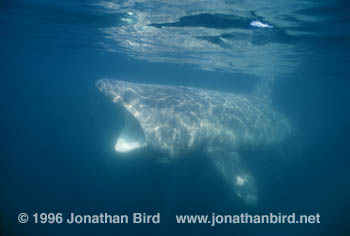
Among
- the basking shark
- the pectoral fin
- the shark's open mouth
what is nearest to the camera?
the basking shark

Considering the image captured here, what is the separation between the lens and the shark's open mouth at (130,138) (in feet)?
29.3

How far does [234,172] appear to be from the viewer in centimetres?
988

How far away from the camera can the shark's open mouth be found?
351 inches

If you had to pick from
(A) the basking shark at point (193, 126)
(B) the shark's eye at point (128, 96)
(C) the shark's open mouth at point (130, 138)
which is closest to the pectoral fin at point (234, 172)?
(A) the basking shark at point (193, 126)

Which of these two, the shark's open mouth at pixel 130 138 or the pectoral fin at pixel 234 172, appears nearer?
the shark's open mouth at pixel 130 138

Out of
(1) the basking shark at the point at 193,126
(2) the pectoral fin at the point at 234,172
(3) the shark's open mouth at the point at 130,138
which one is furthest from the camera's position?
(2) the pectoral fin at the point at 234,172

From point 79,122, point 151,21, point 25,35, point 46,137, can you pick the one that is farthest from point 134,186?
point 79,122

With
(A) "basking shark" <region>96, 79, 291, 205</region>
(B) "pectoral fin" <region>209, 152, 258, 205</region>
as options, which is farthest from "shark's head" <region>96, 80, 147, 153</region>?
(B) "pectoral fin" <region>209, 152, 258, 205</region>

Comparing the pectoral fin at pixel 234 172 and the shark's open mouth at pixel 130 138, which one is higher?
the shark's open mouth at pixel 130 138

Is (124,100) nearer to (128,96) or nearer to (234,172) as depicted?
(128,96)

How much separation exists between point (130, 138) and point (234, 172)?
470cm

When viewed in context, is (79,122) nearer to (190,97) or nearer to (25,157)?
(25,157)

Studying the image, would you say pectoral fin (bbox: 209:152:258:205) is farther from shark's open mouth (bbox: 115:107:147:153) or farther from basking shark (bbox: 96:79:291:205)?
shark's open mouth (bbox: 115:107:147:153)

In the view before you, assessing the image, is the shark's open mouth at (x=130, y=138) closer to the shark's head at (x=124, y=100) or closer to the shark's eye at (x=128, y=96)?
the shark's head at (x=124, y=100)
